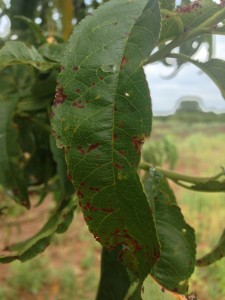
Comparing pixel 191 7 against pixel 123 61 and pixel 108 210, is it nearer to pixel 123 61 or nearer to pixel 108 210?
pixel 123 61

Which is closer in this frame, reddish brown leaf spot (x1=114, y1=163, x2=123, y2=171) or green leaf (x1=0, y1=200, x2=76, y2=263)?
reddish brown leaf spot (x1=114, y1=163, x2=123, y2=171)

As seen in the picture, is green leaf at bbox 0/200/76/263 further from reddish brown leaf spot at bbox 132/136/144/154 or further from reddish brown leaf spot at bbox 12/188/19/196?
reddish brown leaf spot at bbox 132/136/144/154

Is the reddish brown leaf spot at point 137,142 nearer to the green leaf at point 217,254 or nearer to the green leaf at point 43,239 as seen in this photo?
the green leaf at point 43,239

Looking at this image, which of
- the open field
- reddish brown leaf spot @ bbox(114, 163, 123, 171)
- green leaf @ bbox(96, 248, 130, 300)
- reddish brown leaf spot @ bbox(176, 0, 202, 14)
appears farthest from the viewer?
the open field

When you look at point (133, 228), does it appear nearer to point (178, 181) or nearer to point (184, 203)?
point (178, 181)

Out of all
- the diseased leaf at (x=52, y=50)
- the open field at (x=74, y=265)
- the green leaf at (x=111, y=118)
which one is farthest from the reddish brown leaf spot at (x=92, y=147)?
the open field at (x=74, y=265)

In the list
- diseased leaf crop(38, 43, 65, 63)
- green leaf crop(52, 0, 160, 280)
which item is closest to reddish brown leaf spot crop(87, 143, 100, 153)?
Result: green leaf crop(52, 0, 160, 280)

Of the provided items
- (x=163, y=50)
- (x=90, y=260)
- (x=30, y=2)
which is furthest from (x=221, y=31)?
(x=90, y=260)
